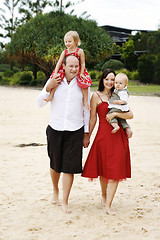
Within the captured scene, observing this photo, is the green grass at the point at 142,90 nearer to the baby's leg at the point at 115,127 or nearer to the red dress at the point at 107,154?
the red dress at the point at 107,154

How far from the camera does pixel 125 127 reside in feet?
12.1

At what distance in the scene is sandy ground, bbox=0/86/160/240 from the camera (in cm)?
332

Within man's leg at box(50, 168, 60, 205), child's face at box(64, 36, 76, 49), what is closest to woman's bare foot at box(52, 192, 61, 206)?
man's leg at box(50, 168, 60, 205)

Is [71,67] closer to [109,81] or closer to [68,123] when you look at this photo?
[109,81]

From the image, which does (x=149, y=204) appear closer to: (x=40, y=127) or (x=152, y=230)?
(x=152, y=230)

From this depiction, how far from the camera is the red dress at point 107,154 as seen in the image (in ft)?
11.8

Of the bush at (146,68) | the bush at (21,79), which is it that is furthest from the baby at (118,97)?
the bush at (21,79)

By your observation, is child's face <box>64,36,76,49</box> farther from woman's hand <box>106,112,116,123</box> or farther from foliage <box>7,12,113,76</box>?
foliage <box>7,12,113,76</box>

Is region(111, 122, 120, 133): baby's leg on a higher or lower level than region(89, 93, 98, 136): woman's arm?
lower

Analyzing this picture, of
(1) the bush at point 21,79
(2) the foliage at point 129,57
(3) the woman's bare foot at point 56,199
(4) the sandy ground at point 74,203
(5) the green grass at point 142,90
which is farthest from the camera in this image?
(2) the foliage at point 129,57

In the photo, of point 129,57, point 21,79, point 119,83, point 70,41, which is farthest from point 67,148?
point 129,57

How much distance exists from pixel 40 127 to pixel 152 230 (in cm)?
634

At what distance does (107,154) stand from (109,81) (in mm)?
754

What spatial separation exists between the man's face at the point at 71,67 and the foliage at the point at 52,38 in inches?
814
